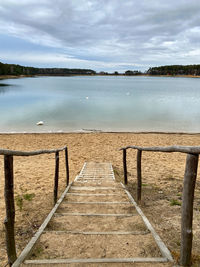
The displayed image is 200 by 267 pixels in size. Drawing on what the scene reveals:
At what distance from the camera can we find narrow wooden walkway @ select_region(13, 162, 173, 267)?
2.14 m

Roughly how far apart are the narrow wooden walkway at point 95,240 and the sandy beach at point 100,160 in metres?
0.33

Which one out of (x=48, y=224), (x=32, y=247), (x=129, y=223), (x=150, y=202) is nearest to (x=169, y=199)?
(x=150, y=202)

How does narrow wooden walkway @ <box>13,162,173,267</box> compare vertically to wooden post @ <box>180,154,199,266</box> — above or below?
below

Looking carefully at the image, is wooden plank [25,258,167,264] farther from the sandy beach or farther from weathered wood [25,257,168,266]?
the sandy beach

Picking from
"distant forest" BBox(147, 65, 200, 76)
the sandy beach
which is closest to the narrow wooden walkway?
the sandy beach

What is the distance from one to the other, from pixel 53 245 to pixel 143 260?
3.36 ft

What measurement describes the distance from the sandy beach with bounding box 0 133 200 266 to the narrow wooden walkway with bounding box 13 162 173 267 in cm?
33

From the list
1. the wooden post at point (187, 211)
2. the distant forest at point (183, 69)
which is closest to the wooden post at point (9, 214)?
the wooden post at point (187, 211)

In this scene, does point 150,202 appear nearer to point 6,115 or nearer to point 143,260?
point 143,260

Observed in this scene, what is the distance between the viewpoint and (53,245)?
8.13ft

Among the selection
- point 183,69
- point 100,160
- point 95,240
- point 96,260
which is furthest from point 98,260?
point 183,69

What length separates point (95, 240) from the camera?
2.61 m

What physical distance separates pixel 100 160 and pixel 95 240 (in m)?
7.73

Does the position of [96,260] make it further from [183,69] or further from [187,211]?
[183,69]
